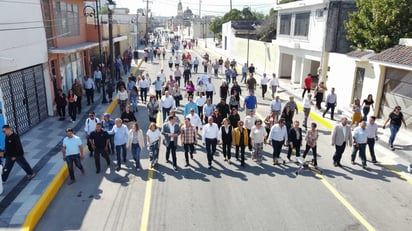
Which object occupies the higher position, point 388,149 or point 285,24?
point 285,24

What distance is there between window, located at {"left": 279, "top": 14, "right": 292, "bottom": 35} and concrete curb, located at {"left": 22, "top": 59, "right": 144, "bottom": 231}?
19660 mm

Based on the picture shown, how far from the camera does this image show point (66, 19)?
60.1 ft

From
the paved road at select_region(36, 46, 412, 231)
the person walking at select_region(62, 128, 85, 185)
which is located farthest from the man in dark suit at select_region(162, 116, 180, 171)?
the person walking at select_region(62, 128, 85, 185)

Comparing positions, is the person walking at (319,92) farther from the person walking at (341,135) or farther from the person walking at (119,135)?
the person walking at (119,135)

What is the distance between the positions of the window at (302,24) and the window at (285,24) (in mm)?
1390

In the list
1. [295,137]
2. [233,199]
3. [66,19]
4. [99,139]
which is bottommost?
[233,199]

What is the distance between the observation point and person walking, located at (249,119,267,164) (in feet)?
33.2

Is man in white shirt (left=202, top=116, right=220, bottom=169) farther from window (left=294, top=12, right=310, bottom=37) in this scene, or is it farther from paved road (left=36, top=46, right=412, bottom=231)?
window (left=294, top=12, right=310, bottom=37)

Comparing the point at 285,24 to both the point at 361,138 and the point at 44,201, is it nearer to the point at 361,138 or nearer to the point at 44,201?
the point at 361,138

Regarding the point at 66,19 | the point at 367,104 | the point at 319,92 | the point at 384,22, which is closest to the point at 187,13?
the point at 66,19

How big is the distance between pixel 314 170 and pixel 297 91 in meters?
12.8

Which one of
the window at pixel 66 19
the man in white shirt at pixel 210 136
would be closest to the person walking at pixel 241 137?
the man in white shirt at pixel 210 136

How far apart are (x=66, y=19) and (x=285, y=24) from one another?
49.3 ft

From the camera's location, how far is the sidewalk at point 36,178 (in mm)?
7518
